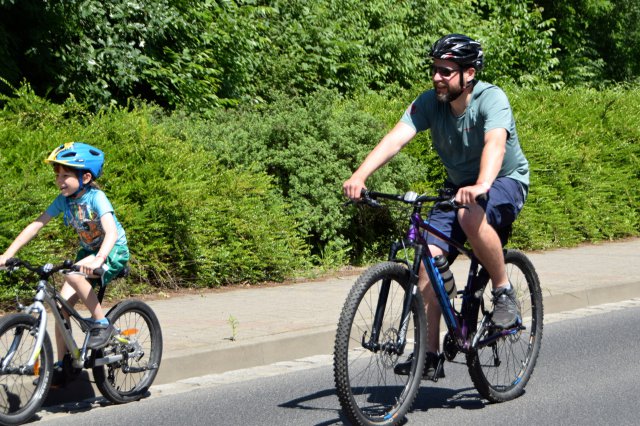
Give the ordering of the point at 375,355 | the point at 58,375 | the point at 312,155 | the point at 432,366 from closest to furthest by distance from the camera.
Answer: the point at 375,355 → the point at 432,366 → the point at 58,375 → the point at 312,155

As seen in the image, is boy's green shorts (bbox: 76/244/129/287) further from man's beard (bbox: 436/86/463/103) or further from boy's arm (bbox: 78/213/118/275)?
man's beard (bbox: 436/86/463/103)

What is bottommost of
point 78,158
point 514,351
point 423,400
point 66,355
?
point 423,400

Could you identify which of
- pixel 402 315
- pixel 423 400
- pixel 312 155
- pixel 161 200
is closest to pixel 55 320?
pixel 402 315

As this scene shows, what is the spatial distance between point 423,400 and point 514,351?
62 centimetres

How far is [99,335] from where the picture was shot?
612 centimetres

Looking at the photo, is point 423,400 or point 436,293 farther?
point 423,400

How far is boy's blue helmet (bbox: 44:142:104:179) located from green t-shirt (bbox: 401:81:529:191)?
1.77 m

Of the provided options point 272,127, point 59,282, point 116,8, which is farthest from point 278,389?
point 116,8

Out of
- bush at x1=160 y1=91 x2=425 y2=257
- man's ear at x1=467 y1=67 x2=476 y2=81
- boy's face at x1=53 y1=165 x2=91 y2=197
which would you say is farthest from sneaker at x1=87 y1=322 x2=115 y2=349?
bush at x1=160 y1=91 x2=425 y2=257

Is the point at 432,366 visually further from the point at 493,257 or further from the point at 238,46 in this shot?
the point at 238,46

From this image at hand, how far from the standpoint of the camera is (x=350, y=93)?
730 inches

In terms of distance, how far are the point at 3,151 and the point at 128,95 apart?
16.5 feet

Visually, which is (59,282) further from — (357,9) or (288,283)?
(357,9)

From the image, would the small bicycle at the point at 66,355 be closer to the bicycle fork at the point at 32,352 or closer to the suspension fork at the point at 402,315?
the bicycle fork at the point at 32,352
